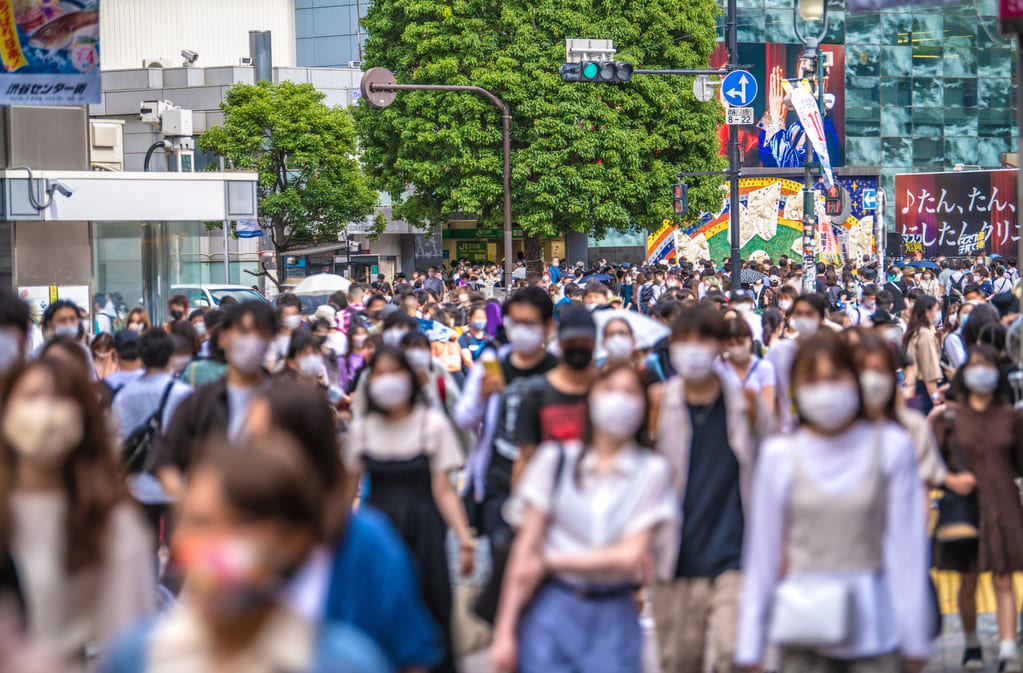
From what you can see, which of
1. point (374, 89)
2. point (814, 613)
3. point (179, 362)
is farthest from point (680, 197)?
point (814, 613)

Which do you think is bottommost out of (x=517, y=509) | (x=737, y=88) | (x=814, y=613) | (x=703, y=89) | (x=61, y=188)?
(x=814, y=613)

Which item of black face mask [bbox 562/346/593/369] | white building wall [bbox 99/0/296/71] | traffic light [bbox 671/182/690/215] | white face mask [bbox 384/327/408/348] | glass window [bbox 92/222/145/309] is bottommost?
white face mask [bbox 384/327/408/348]

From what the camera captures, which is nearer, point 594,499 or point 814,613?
point 814,613

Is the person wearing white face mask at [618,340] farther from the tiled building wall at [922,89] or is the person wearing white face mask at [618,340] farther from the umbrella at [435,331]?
the tiled building wall at [922,89]

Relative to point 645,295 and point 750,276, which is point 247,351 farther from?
point 750,276

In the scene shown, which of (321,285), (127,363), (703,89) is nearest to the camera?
(127,363)

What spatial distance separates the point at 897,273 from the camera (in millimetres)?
30297

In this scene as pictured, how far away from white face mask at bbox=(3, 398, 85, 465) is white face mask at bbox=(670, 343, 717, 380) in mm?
2397

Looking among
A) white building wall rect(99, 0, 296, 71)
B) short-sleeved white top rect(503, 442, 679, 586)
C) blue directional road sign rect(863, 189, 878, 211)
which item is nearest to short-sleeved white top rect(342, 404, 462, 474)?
short-sleeved white top rect(503, 442, 679, 586)

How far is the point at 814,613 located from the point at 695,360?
164 cm

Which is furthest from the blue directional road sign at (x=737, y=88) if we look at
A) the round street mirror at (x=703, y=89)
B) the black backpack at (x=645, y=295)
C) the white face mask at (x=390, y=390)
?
the white face mask at (x=390, y=390)

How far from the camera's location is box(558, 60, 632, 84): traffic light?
2306 centimetres

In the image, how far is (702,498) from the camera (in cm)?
567

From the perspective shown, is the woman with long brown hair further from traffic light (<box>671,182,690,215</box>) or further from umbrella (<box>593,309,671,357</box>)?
traffic light (<box>671,182,690,215</box>)
